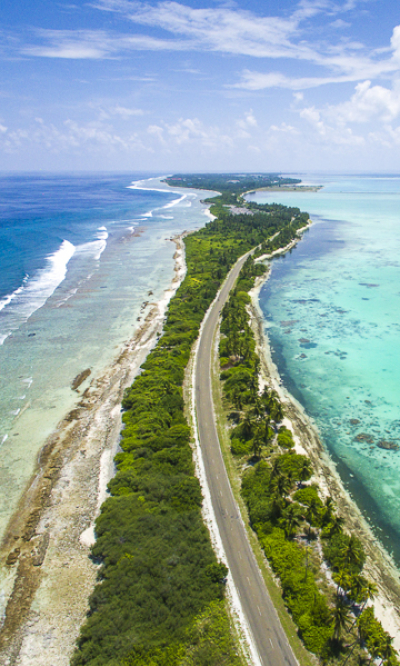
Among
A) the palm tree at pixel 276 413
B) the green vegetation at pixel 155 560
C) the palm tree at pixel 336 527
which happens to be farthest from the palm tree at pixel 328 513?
the palm tree at pixel 276 413

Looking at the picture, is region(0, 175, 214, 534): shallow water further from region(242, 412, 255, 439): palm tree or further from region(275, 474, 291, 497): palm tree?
region(275, 474, 291, 497): palm tree

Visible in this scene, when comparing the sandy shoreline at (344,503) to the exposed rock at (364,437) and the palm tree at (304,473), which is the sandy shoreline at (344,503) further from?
the exposed rock at (364,437)

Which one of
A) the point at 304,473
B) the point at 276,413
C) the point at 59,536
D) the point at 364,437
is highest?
the point at 276,413

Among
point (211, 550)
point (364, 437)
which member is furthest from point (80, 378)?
point (364, 437)

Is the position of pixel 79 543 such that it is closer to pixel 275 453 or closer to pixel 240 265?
pixel 275 453

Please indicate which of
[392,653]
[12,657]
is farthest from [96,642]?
[392,653]

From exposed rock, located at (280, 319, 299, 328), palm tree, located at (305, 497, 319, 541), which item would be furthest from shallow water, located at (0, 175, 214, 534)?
exposed rock, located at (280, 319, 299, 328)

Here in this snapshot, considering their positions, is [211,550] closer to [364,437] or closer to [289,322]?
[364,437]
